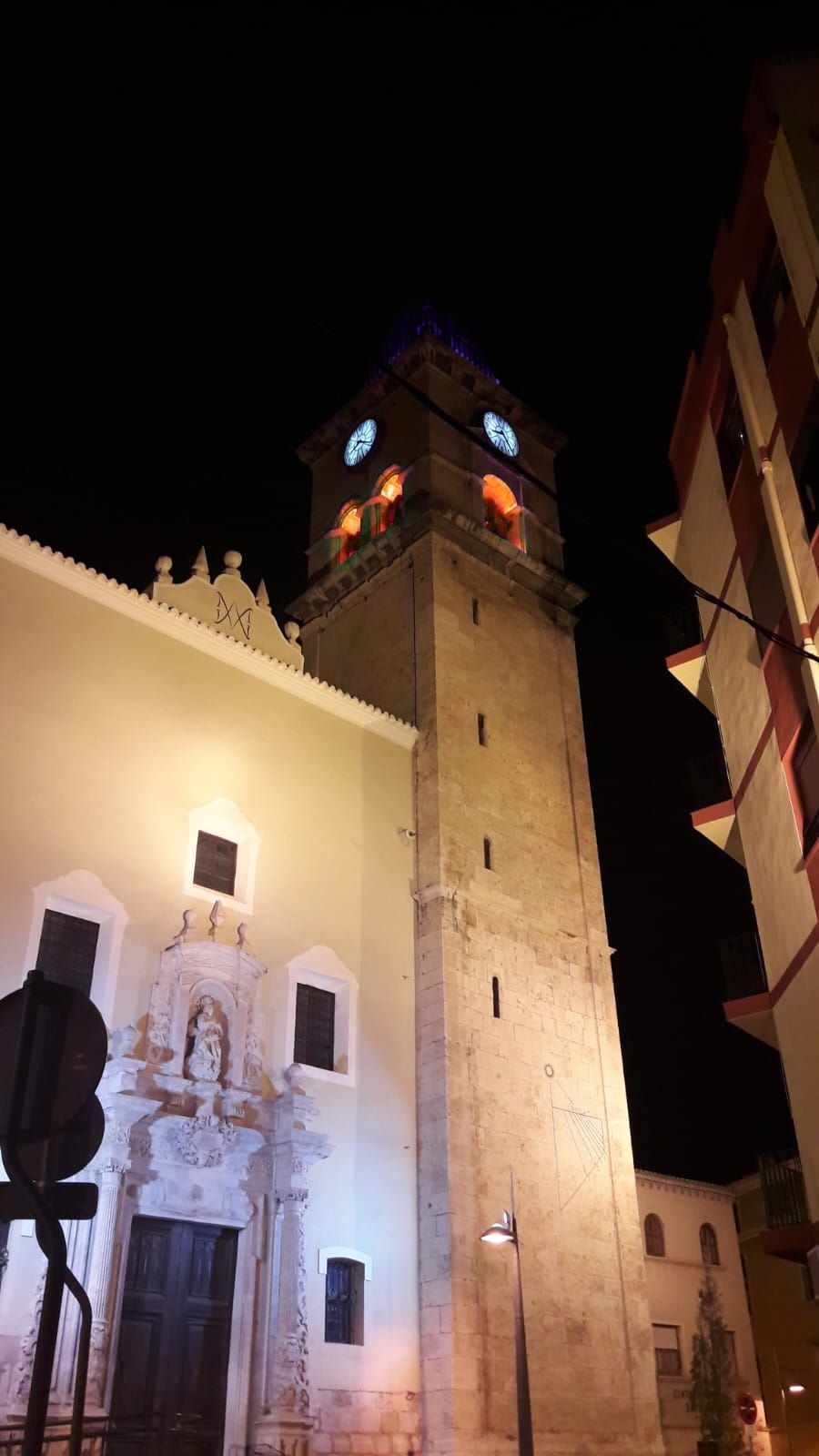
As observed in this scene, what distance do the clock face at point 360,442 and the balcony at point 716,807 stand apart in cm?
1244

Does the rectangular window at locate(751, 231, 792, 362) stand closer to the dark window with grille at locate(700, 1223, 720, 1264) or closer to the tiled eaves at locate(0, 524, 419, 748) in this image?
the tiled eaves at locate(0, 524, 419, 748)

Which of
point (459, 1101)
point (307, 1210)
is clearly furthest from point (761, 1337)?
point (307, 1210)

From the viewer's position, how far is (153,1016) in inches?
568

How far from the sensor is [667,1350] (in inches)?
963

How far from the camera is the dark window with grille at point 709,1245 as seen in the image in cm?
2650

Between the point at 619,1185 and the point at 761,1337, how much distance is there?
1487cm

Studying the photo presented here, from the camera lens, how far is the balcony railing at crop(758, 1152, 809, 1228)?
42.2 ft

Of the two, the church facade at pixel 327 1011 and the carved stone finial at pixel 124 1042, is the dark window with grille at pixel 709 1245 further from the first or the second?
the carved stone finial at pixel 124 1042

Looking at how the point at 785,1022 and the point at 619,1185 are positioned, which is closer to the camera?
the point at 785,1022

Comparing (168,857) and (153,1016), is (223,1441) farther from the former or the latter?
(168,857)

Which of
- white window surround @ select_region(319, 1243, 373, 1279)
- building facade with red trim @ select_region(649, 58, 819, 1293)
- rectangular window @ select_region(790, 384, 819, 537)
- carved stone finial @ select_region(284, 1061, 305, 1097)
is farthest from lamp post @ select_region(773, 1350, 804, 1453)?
rectangular window @ select_region(790, 384, 819, 537)

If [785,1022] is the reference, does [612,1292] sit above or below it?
below

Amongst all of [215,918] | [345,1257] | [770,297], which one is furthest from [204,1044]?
[770,297]

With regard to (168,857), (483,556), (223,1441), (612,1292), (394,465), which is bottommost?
(223,1441)
